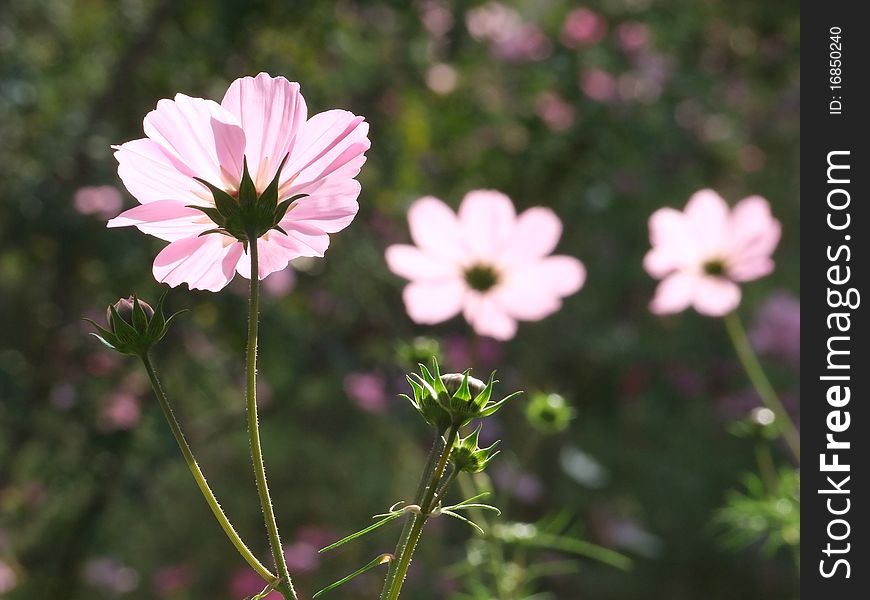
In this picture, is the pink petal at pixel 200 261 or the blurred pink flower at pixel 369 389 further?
the blurred pink flower at pixel 369 389

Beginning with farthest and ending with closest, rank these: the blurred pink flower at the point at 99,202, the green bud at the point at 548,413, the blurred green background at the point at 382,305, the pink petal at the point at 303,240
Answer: the blurred green background at the point at 382,305 → the blurred pink flower at the point at 99,202 → the green bud at the point at 548,413 → the pink petal at the point at 303,240

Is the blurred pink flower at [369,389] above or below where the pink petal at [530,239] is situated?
below

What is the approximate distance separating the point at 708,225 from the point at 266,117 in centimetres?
54

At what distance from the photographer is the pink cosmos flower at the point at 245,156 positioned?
41 cm

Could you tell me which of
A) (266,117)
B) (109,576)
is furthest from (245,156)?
(109,576)

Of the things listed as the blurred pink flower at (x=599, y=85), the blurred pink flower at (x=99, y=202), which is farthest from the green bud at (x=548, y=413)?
the blurred pink flower at (x=599, y=85)

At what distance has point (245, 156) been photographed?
1.35 feet

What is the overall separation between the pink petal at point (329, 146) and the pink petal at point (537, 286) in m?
0.33

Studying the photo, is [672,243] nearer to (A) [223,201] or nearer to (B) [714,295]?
(B) [714,295]

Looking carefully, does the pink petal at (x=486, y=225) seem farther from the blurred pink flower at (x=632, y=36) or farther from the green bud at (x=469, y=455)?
the blurred pink flower at (x=632, y=36)

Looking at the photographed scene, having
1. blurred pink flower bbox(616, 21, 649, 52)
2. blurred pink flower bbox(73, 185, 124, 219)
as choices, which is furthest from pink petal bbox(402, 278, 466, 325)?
blurred pink flower bbox(616, 21, 649, 52)

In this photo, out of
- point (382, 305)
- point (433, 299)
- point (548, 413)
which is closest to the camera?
point (548, 413)
